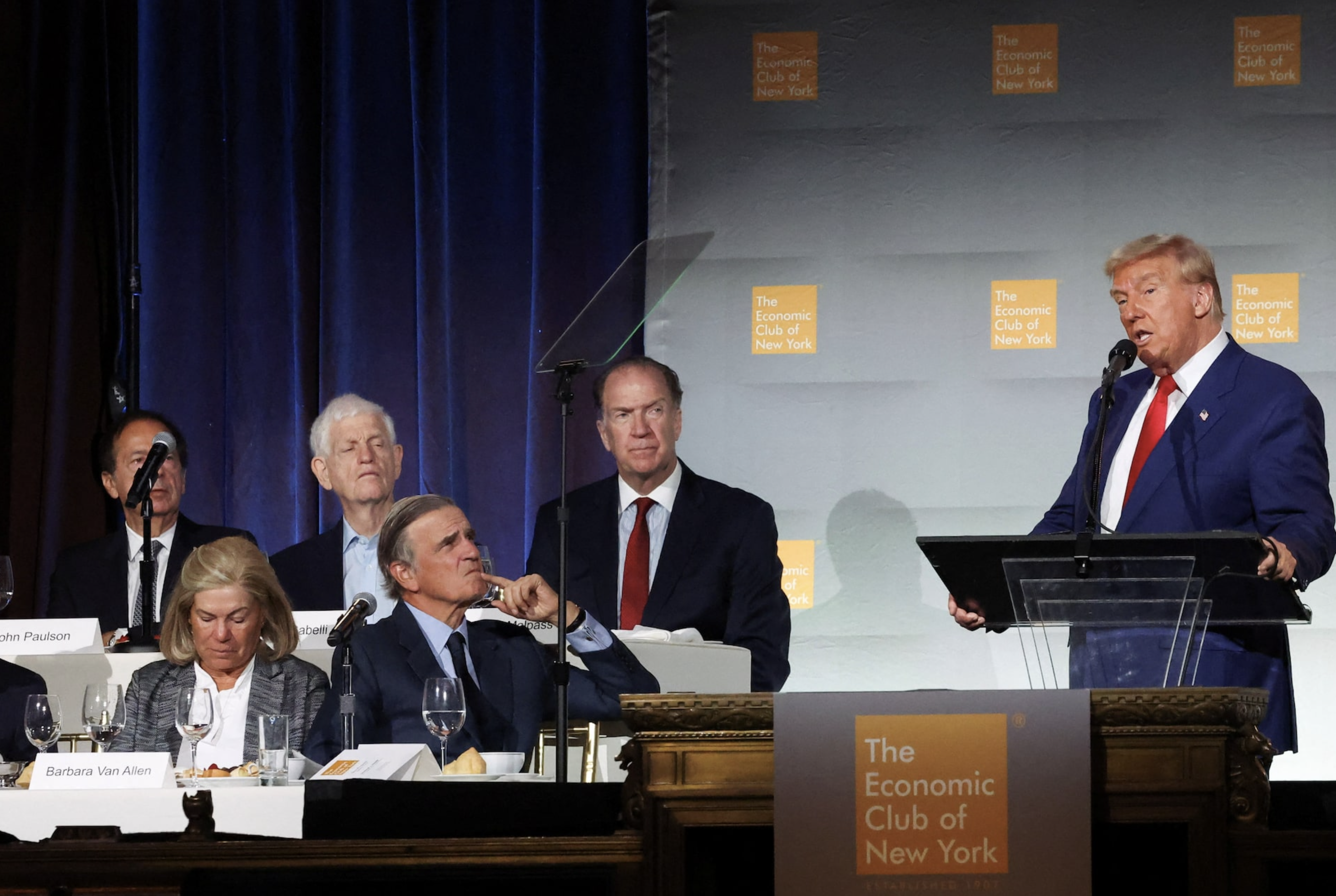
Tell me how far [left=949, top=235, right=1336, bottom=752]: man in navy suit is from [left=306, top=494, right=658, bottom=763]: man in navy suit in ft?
3.01

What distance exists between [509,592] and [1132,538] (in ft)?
4.68

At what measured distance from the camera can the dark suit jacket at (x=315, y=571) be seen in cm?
451

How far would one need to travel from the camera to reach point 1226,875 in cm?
178

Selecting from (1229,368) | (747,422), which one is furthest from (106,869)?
(747,422)

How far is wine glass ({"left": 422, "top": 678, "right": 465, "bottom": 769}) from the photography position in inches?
110

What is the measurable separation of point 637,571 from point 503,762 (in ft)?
5.79

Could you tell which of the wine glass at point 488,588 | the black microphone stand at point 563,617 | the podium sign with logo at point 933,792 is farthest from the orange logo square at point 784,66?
the podium sign with logo at point 933,792

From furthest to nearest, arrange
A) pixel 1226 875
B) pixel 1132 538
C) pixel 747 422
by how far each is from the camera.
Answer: pixel 747 422, pixel 1132 538, pixel 1226 875

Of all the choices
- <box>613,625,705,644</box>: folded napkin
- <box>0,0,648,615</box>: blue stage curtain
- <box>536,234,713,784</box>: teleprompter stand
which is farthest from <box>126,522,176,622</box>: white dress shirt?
<box>613,625,705,644</box>: folded napkin

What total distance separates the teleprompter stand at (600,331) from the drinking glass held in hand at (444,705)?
213 mm

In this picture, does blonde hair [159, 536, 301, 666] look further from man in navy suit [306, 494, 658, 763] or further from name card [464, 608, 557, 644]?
name card [464, 608, 557, 644]

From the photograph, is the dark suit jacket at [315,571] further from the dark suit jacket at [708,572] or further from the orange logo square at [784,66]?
the orange logo square at [784,66]

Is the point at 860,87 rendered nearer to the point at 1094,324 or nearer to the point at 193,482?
the point at 1094,324

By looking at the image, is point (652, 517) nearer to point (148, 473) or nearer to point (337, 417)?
point (337, 417)
